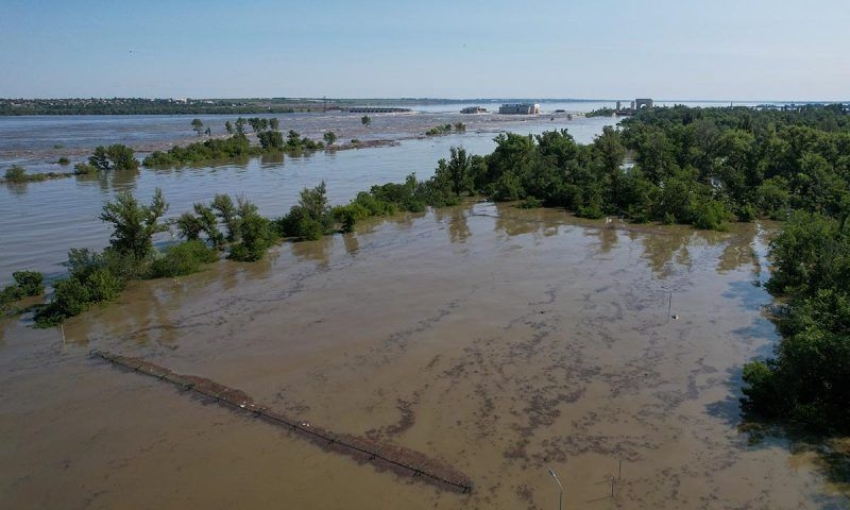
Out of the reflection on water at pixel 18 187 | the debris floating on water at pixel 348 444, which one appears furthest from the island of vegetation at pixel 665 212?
the reflection on water at pixel 18 187

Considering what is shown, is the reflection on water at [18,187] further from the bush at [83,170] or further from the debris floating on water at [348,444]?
the debris floating on water at [348,444]

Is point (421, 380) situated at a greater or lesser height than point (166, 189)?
lesser

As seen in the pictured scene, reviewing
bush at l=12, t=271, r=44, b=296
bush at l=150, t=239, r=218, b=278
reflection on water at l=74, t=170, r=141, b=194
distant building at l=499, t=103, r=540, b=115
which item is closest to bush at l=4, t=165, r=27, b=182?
reflection on water at l=74, t=170, r=141, b=194

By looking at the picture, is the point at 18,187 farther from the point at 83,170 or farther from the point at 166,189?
the point at 166,189

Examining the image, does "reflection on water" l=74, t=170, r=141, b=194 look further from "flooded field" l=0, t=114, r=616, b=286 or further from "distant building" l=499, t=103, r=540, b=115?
"distant building" l=499, t=103, r=540, b=115

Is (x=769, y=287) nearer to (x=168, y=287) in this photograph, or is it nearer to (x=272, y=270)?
(x=272, y=270)

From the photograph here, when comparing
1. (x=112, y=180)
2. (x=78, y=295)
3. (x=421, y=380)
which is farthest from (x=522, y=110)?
(x=421, y=380)
